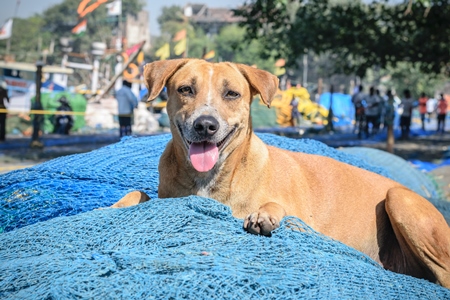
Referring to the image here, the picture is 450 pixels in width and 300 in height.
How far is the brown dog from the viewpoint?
12.3ft

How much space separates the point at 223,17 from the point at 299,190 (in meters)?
88.5

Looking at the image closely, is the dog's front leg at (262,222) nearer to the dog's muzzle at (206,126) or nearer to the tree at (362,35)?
the dog's muzzle at (206,126)

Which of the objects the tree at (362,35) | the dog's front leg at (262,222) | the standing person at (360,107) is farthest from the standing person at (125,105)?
the dog's front leg at (262,222)

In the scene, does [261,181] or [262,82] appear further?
[262,82]

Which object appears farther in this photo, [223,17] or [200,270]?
[223,17]

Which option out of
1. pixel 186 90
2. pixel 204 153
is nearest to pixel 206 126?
pixel 204 153

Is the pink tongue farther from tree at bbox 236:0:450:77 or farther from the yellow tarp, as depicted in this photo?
the yellow tarp

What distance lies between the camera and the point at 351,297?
9.47 ft

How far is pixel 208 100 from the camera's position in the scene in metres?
3.82

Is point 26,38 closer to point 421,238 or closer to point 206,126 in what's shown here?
point 206,126

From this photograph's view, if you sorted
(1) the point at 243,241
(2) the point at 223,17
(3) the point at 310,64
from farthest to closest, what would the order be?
1. (2) the point at 223,17
2. (3) the point at 310,64
3. (1) the point at 243,241

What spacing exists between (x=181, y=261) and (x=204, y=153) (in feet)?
3.62

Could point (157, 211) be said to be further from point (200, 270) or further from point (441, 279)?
point (441, 279)

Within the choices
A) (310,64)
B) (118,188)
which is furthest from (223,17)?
(118,188)
